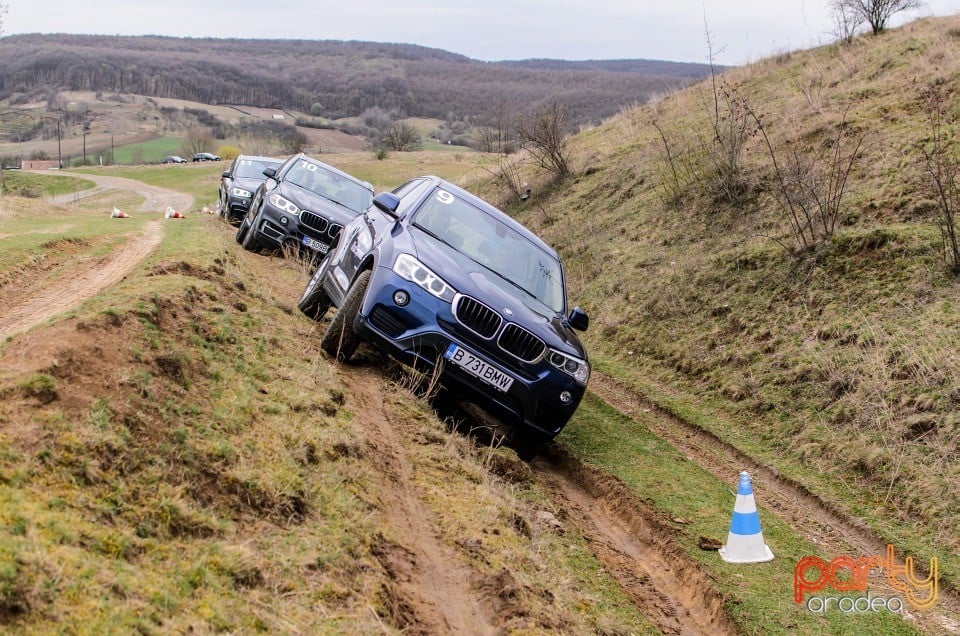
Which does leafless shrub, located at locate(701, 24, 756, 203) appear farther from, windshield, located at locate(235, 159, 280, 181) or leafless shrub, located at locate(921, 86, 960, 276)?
windshield, located at locate(235, 159, 280, 181)

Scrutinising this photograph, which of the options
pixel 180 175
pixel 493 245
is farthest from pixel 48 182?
pixel 493 245

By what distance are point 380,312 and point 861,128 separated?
37.5ft

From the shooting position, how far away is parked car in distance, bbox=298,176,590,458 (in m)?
7.04

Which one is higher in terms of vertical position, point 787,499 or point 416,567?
point 416,567

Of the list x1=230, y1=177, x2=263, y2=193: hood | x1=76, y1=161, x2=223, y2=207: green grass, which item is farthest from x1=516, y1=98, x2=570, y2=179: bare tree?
x1=76, y1=161, x2=223, y2=207: green grass

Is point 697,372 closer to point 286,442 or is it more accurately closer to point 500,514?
point 500,514

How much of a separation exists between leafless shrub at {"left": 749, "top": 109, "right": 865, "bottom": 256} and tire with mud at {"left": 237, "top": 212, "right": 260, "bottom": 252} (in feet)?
26.2

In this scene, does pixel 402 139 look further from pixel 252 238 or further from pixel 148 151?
pixel 252 238

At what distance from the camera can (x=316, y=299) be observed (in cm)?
949

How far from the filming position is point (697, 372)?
1171 cm

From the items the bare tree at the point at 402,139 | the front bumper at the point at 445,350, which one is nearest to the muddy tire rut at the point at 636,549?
the front bumper at the point at 445,350

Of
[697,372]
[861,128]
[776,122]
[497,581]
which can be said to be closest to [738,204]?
[861,128]

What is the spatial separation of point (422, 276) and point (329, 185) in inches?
308

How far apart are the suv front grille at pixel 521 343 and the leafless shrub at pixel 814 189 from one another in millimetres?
6629
